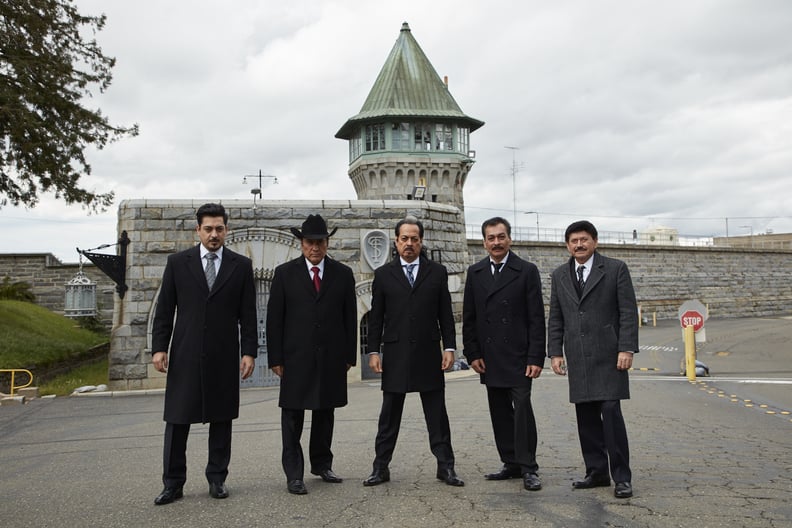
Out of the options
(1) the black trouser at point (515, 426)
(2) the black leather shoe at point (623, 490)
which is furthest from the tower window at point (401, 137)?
(2) the black leather shoe at point (623, 490)

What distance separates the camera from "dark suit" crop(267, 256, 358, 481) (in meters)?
5.46

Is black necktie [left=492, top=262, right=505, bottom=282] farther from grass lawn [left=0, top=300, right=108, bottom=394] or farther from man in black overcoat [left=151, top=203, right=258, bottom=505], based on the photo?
grass lawn [left=0, top=300, right=108, bottom=394]

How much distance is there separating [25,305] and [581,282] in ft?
74.4

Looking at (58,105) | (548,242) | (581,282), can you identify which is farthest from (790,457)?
(548,242)

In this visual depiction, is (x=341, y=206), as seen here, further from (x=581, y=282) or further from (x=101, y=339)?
(x=101, y=339)

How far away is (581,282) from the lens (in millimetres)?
5516

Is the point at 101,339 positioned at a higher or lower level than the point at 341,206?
lower

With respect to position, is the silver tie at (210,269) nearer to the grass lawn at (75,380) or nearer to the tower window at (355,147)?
the grass lawn at (75,380)

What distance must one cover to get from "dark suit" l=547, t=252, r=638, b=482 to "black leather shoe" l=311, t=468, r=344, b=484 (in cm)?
178

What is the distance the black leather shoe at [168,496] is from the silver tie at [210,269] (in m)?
1.42

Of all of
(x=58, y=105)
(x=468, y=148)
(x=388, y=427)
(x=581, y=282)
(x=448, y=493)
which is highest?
(x=468, y=148)

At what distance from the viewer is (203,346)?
5.28 metres

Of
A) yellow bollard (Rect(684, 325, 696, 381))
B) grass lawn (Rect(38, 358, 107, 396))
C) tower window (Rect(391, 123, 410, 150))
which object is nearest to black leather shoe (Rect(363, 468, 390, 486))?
yellow bollard (Rect(684, 325, 696, 381))

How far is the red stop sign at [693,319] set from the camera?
15.0 meters
